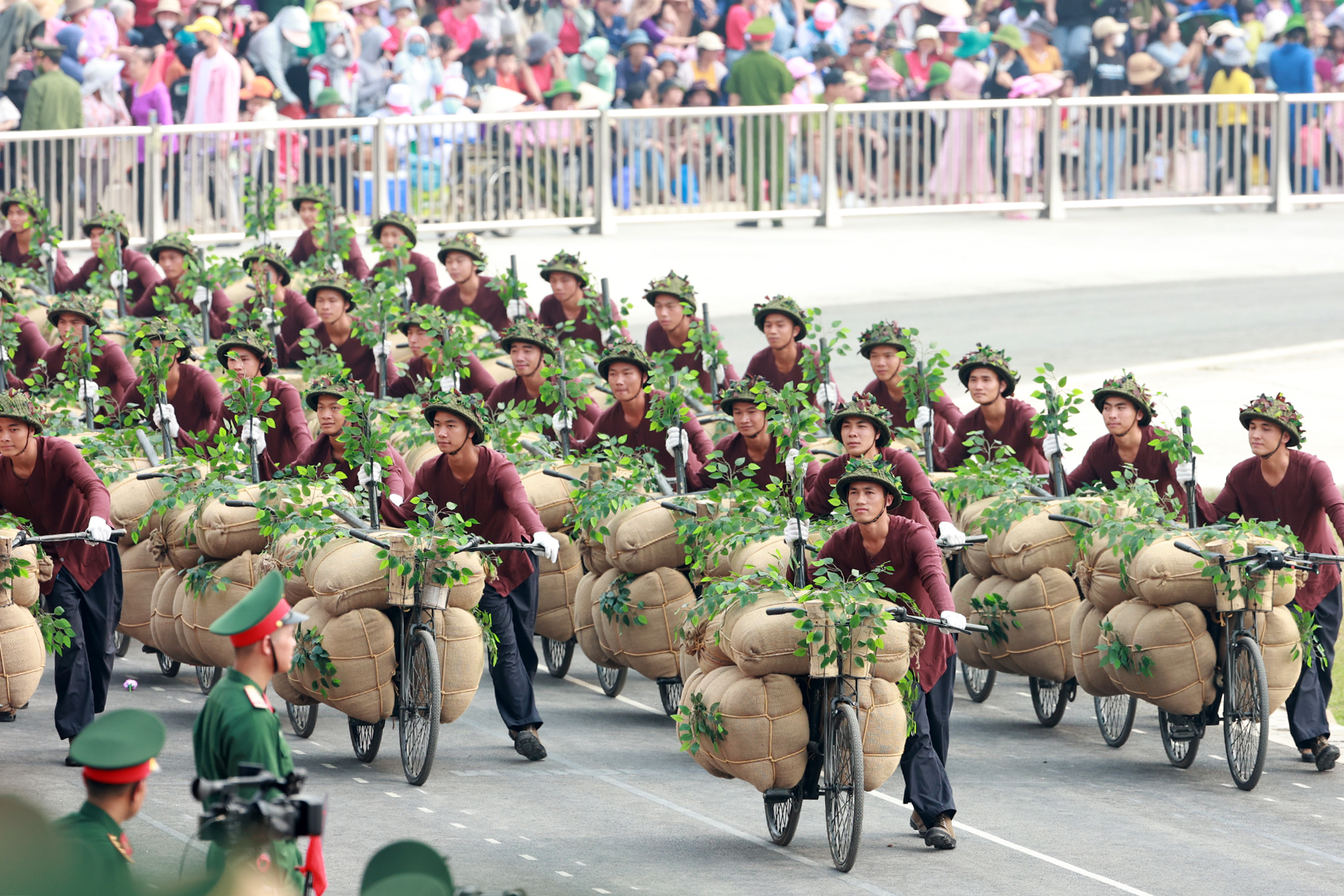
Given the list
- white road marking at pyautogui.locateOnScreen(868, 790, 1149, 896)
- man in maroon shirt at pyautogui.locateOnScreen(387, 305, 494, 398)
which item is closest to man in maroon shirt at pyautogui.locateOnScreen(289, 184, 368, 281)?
man in maroon shirt at pyautogui.locateOnScreen(387, 305, 494, 398)

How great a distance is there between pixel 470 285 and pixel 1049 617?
7583 millimetres

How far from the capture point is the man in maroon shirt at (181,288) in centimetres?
1800

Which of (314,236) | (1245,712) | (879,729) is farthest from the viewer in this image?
(314,236)

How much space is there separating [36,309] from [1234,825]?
11617 millimetres

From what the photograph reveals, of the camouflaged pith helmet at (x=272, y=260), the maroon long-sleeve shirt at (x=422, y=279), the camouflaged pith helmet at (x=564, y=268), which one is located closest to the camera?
the camouflaged pith helmet at (x=564, y=268)

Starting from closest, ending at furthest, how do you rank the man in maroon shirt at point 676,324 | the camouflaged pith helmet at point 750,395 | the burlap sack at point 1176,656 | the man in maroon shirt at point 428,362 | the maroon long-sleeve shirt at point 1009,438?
the burlap sack at point 1176,656
the camouflaged pith helmet at point 750,395
the maroon long-sleeve shirt at point 1009,438
the man in maroon shirt at point 428,362
the man in maroon shirt at point 676,324

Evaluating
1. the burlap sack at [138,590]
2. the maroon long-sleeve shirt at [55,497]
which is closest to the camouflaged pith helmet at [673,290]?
the burlap sack at [138,590]

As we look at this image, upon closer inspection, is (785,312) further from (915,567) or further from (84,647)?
(84,647)

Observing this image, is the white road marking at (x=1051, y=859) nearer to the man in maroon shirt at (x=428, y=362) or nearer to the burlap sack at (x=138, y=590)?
the burlap sack at (x=138, y=590)

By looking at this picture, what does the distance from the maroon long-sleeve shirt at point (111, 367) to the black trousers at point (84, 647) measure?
3.76m

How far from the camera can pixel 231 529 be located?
11.4 meters

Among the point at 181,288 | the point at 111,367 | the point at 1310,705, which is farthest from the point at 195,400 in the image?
the point at 1310,705

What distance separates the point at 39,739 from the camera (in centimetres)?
1116

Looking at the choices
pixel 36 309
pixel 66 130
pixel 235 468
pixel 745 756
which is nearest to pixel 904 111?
pixel 66 130
